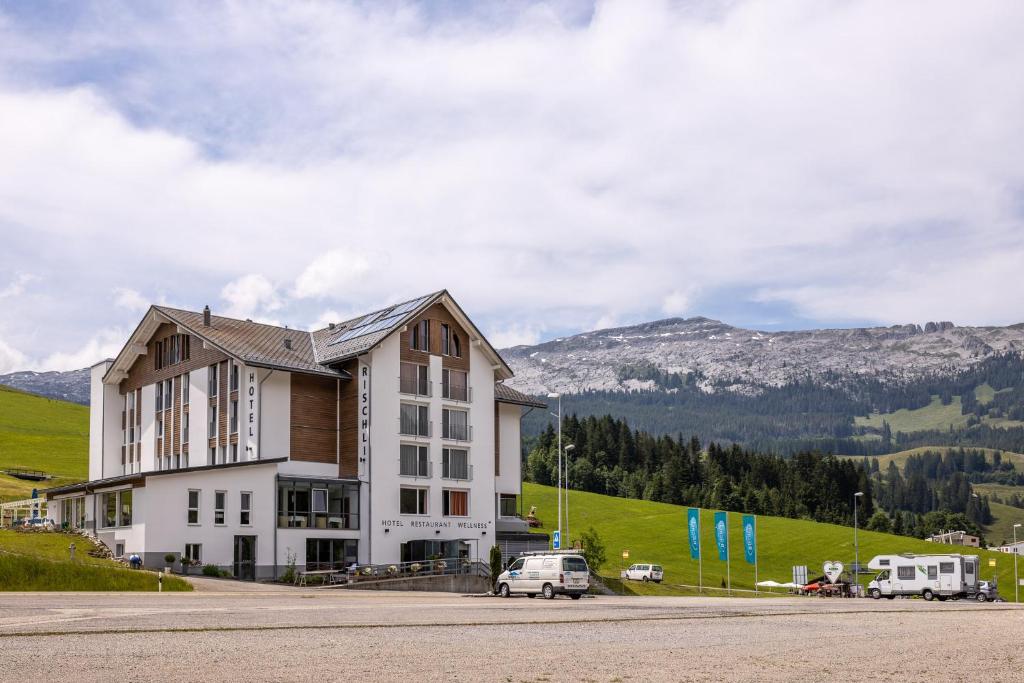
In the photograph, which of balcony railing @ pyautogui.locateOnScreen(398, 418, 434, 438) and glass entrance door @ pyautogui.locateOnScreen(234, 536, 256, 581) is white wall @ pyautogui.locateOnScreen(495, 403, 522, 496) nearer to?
balcony railing @ pyautogui.locateOnScreen(398, 418, 434, 438)

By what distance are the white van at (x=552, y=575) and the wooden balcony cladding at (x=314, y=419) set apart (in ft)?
60.5

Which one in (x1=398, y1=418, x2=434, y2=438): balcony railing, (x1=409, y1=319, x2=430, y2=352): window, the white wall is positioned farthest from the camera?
the white wall

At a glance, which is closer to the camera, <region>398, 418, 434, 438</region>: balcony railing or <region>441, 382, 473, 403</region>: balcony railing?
<region>398, 418, 434, 438</region>: balcony railing

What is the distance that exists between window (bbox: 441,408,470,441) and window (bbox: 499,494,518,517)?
978 cm

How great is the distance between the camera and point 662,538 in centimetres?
13050

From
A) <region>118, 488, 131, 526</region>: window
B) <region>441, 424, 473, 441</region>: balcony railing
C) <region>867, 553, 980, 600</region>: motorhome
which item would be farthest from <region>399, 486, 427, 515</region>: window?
<region>867, 553, 980, 600</region>: motorhome

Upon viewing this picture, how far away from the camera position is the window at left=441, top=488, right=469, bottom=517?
A: 67812 millimetres

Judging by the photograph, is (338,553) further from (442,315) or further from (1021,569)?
(1021,569)

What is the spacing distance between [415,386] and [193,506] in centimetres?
1495

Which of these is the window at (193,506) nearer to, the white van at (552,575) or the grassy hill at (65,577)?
the grassy hill at (65,577)

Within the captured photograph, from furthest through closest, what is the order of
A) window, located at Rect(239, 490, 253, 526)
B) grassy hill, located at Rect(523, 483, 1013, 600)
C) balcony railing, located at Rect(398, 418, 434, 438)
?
grassy hill, located at Rect(523, 483, 1013, 600)
balcony railing, located at Rect(398, 418, 434, 438)
window, located at Rect(239, 490, 253, 526)

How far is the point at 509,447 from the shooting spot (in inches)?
3051

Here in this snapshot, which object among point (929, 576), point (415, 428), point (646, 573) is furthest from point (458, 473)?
point (929, 576)

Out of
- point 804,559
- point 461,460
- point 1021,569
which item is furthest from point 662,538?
point 461,460
